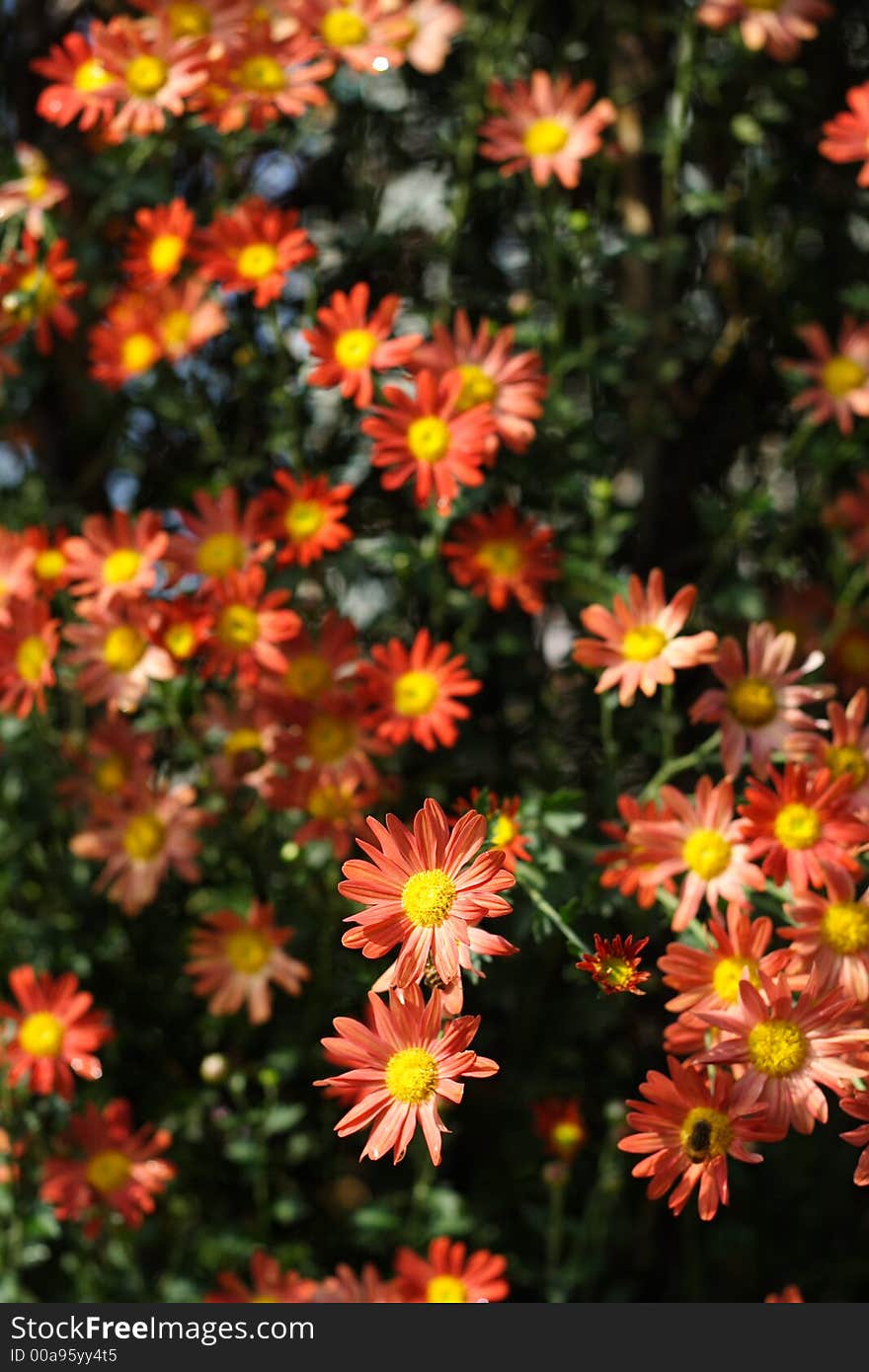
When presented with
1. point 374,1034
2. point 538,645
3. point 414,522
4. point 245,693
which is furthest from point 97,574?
point 374,1034

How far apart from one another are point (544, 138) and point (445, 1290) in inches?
47.5

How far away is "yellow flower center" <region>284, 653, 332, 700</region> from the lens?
148 centimetres

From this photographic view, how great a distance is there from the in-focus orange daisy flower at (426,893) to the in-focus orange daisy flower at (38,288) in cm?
87

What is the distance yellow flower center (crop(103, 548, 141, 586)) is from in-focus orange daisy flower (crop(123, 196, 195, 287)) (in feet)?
0.96

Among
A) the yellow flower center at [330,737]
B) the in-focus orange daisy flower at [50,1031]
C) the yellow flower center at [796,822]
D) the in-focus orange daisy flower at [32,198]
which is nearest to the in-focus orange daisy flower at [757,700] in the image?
the yellow flower center at [796,822]

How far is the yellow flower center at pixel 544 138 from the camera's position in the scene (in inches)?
63.3

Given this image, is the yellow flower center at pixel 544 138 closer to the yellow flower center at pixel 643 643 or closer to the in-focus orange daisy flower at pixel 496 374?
the in-focus orange daisy flower at pixel 496 374

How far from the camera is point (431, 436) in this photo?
1406 millimetres

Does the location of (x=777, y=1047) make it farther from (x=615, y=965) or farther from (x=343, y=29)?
(x=343, y=29)

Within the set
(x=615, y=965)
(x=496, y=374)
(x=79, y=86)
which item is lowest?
(x=615, y=965)

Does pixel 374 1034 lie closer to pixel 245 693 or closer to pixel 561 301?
pixel 245 693

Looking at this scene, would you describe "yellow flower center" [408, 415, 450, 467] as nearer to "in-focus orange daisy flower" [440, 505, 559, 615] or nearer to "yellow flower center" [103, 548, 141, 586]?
"in-focus orange daisy flower" [440, 505, 559, 615]

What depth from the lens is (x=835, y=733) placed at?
4.21 ft

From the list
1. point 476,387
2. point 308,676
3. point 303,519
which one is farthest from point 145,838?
point 476,387
